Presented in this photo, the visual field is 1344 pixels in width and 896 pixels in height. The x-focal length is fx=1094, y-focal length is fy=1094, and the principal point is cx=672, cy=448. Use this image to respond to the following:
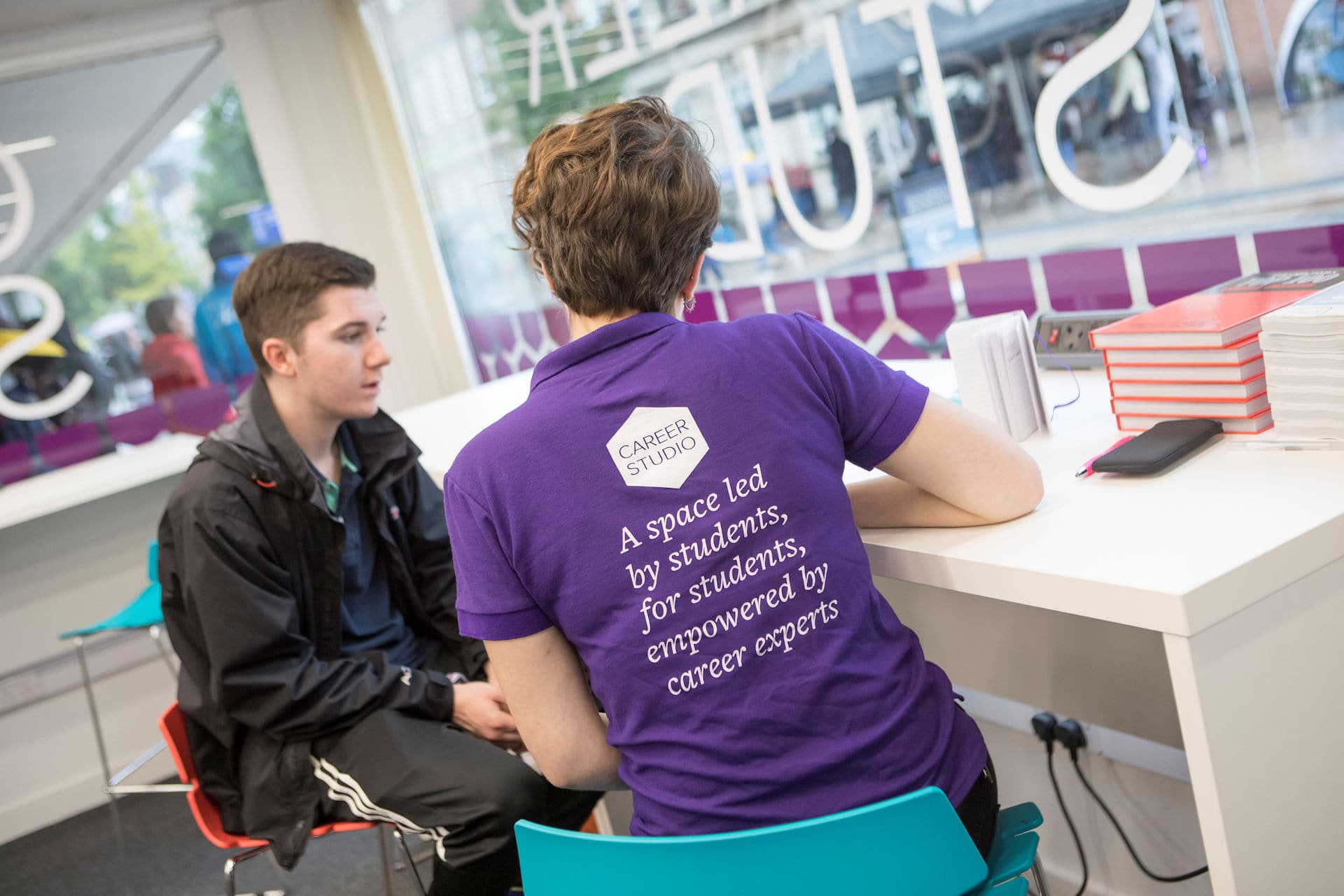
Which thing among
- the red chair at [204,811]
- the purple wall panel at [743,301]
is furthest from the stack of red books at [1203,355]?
the purple wall panel at [743,301]

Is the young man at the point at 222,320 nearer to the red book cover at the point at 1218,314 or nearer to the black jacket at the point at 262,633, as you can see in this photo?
the black jacket at the point at 262,633

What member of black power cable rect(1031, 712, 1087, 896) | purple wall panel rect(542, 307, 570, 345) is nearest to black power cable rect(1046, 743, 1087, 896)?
black power cable rect(1031, 712, 1087, 896)

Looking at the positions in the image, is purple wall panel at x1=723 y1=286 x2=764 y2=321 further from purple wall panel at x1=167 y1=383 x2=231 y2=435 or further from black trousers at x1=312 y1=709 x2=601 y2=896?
purple wall panel at x1=167 y1=383 x2=231 y2=435

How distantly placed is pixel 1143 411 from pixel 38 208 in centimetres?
376

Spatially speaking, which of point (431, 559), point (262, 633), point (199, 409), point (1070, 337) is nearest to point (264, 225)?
point (199, 409)

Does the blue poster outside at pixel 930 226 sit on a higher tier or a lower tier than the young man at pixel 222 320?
lower

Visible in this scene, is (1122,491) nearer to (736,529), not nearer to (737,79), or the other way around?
(736,529)

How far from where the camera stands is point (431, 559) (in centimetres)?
208

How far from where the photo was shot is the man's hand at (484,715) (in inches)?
69.6

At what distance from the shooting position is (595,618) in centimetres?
104

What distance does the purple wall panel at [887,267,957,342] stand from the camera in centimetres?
229

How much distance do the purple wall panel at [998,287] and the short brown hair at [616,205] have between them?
1.10m

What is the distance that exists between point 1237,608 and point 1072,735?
1.04m

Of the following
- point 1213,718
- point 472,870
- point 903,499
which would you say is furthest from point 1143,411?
point 472,870
